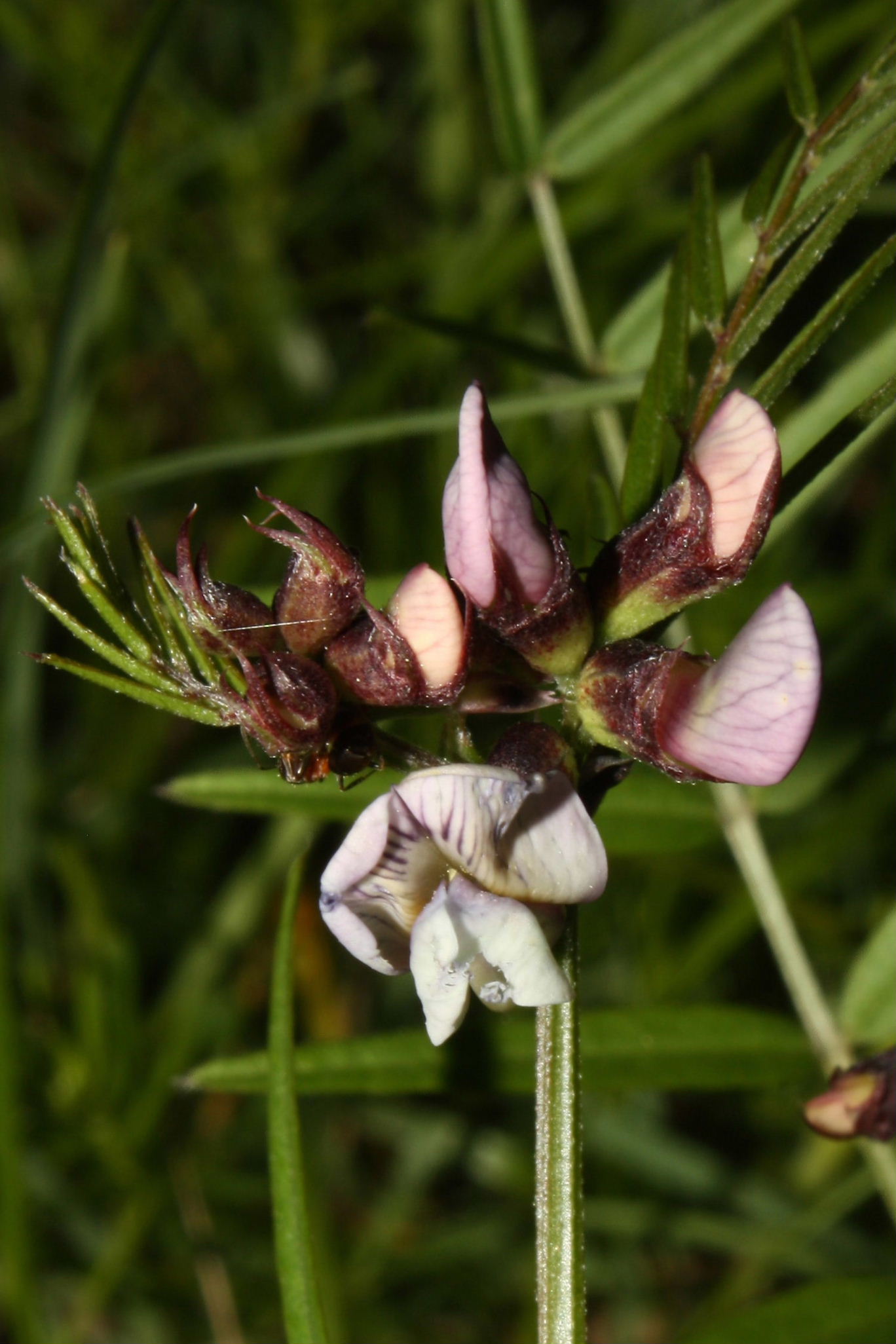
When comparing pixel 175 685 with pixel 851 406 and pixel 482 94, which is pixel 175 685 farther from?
pixel 482 94

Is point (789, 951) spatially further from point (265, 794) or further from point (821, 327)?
point (821, 327)

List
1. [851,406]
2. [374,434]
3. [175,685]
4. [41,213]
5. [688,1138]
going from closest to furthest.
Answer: [175,685] → [851,406] → [374,434] → [688,1138] → [41,213]

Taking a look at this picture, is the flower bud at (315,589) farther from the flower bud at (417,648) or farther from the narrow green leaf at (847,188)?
the narrow green leaf at (847,188)

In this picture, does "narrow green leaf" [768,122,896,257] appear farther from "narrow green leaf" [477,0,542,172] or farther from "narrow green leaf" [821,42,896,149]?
"narrow green leaf" [477,0,542,172]

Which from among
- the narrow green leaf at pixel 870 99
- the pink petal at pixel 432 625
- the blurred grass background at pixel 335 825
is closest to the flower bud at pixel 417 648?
the pink petal at pixel 432 625

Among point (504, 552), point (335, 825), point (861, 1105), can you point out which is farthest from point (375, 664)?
point (335, 825)

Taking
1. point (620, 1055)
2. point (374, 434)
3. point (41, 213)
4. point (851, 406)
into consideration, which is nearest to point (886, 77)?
point (851, 406)
